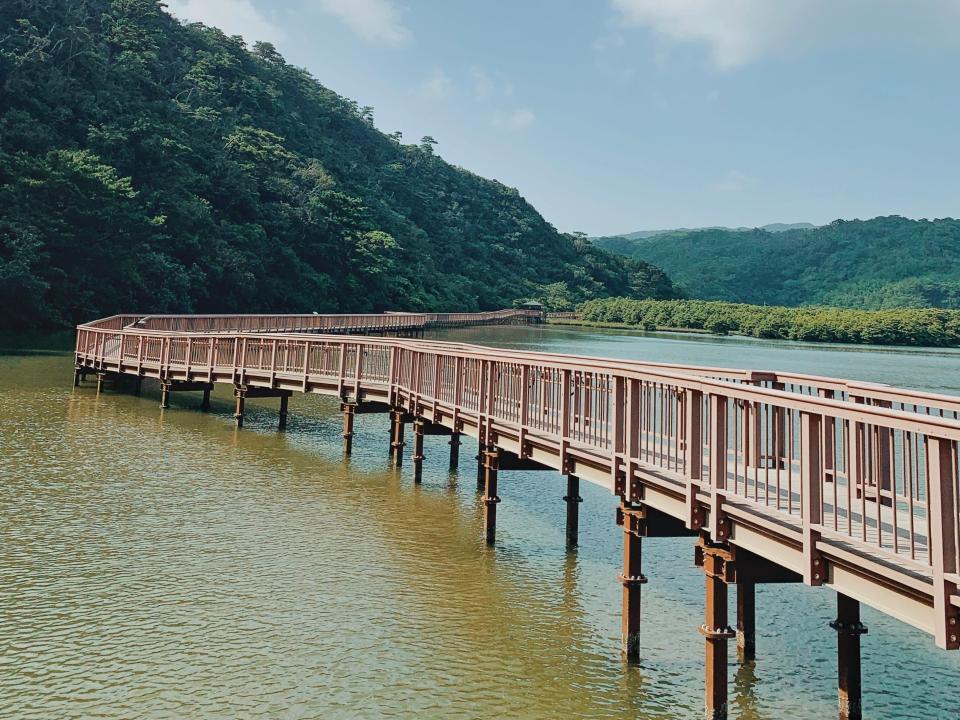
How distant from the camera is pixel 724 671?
21.4 ft

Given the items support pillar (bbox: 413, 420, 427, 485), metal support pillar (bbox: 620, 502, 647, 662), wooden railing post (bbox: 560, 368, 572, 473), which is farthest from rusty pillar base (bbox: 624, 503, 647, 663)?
support pillar (bbox: 413, 420, 427, 485)

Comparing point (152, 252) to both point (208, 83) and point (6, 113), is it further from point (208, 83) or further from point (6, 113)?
point (208, 83)

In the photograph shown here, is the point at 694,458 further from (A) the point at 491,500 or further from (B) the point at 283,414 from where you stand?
(B) the point at 283,414

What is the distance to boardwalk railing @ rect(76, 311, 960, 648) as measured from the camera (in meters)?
4.67

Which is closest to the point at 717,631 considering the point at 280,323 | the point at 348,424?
the point at 348,424

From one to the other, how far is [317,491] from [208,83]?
91.4 meters

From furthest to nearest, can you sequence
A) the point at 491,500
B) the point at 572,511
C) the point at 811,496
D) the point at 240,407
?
the point at 240,407 → the point at 572,511 → the point at 491,500 → the point at 811,496

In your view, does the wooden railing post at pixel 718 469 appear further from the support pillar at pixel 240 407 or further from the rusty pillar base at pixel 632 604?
the support pillar at pixel 240 407

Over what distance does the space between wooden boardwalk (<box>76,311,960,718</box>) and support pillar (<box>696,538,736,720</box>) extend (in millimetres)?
15

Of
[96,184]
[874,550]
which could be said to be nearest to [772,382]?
[874,550]

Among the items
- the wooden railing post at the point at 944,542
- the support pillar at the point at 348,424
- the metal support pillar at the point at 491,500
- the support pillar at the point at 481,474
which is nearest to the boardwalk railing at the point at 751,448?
the wooden railing post at the point at 944,542

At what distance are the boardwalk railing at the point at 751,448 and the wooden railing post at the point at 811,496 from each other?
10 mm

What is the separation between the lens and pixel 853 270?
159375 millimetres

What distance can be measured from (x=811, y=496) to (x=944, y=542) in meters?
1.14
